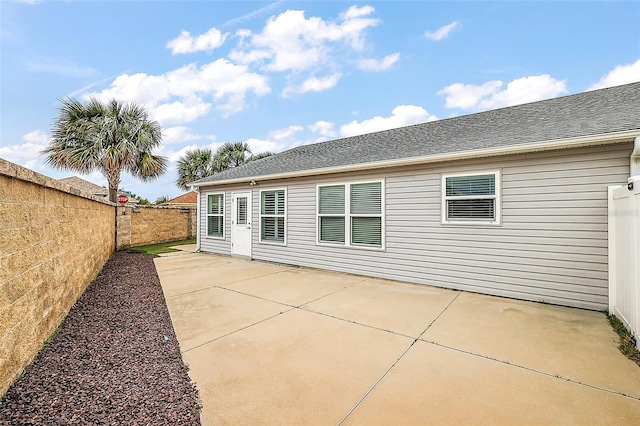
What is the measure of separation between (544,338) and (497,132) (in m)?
3.88

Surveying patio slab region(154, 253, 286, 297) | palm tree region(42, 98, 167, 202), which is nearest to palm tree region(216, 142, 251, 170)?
palm tree region(42, 98, 167, 202)

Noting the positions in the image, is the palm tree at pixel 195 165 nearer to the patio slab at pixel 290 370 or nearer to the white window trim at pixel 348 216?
the white window trim at pixel 348 216

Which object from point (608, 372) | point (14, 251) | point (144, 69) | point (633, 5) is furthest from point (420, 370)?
point (144, 69)

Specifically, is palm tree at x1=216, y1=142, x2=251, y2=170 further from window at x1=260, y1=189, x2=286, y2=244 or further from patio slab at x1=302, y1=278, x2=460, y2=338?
patio slab at x1=302, y1=278, x2=460, y2=338

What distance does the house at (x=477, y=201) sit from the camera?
13.4ft

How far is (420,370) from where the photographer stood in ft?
7.93

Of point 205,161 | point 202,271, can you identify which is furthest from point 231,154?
point 202,271

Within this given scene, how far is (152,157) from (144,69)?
149 inches

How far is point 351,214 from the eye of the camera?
6469mm

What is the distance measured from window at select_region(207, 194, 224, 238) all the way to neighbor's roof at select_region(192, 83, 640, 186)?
1590 millimetres

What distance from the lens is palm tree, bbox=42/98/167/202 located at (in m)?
11.6

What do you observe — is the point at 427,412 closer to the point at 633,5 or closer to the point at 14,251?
the point at 14,251

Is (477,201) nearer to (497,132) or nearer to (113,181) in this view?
(497,132)

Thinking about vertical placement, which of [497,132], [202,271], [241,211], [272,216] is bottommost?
[202,271]
